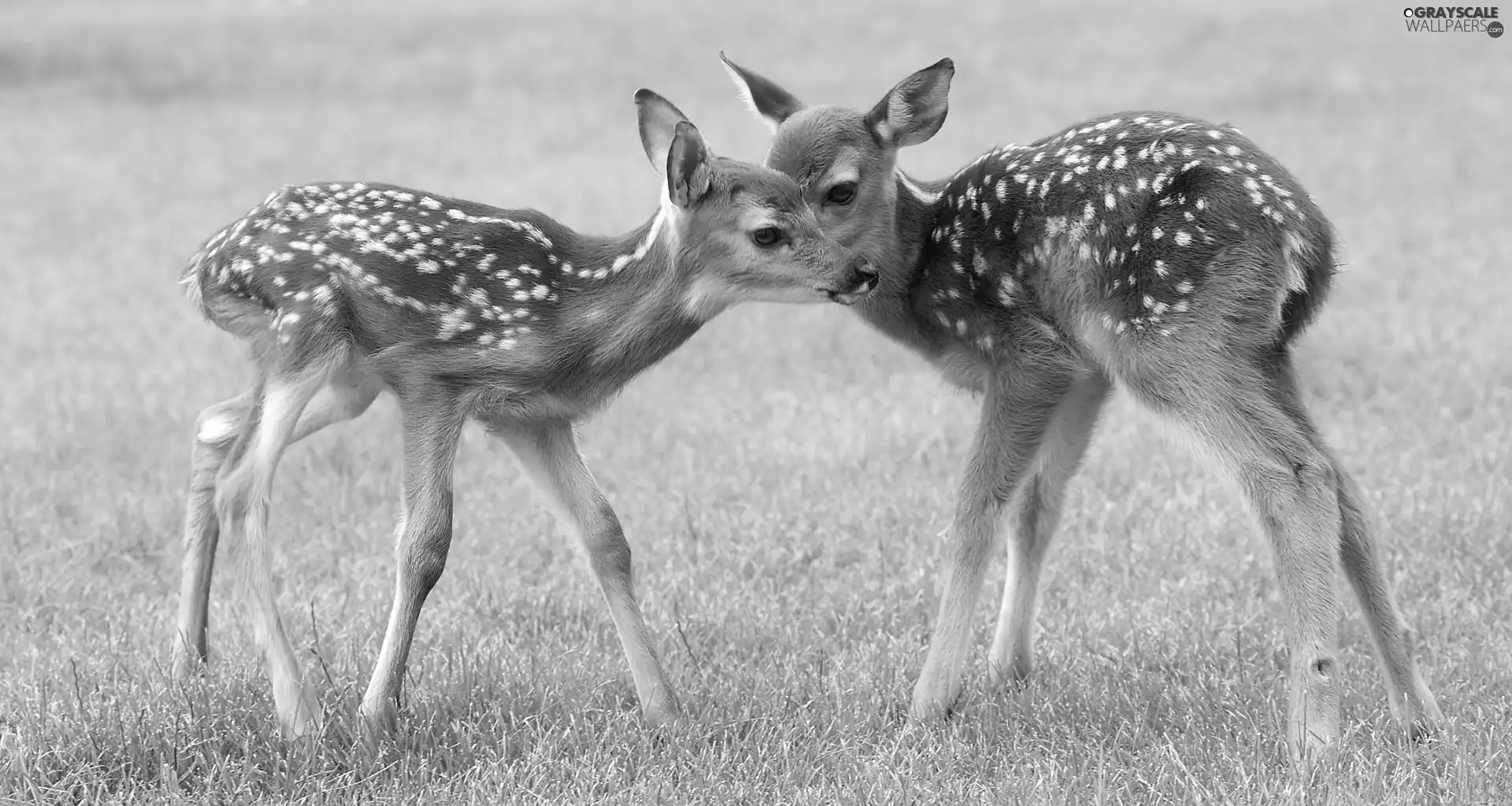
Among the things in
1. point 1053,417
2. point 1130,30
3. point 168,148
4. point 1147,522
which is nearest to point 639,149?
point 168,148

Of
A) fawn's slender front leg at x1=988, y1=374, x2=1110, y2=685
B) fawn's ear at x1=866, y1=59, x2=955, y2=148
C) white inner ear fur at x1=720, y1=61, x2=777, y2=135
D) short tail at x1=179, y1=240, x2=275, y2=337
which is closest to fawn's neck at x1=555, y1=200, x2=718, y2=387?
short tail at x1=179, y1=240, x2=275, y2=337

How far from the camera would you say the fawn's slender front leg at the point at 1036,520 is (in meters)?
5.46

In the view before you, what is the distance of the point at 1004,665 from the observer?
548cm

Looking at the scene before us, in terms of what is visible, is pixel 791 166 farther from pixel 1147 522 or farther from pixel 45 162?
pixel 45 162

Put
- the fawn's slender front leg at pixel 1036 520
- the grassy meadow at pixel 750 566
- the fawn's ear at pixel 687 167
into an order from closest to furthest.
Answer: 1. the grassy meadow at pixel 750 566
2. the fawn's ear at pixel 687 167
3. the fawn's slender front leg at pixel 1036 520

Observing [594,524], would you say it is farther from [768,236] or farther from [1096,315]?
[1096,315]

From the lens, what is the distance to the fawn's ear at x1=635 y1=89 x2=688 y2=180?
4.99m

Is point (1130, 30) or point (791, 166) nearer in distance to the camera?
point (791, 166)

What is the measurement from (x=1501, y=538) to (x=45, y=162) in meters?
15.7

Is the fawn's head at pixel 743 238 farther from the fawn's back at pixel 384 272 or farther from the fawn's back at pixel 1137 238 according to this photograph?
the fawn's back at pixel 1137 238

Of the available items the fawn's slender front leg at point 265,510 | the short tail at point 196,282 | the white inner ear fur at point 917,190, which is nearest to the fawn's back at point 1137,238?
the white inner ear fur at point 917,190

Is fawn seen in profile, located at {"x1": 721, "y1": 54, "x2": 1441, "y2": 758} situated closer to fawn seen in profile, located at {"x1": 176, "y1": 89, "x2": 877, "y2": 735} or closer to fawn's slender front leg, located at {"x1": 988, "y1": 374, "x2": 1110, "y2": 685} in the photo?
fawn's slender front leg, located at {"x1": 988, "y1": 374, "x2": 1110, "y2": 685}

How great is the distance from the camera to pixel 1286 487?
4.71m

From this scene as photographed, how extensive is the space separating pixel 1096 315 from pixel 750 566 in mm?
2064
